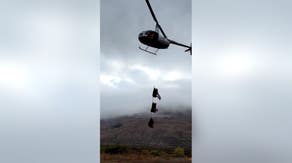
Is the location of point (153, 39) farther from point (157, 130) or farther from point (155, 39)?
point (157, 130)

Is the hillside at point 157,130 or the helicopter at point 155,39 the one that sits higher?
the helicopter at point 155,39

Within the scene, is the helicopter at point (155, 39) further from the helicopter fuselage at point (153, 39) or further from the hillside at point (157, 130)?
the hillside at point (157, 130)

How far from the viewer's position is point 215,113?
9.05 ft

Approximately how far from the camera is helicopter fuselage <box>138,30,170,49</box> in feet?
9.05

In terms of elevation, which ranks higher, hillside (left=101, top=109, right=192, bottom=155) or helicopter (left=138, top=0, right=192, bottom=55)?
helicopter (left=138, top=0, right=192, bottom=55)

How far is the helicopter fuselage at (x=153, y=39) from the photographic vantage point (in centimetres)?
276

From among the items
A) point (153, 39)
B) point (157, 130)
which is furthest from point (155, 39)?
point (157, 130)

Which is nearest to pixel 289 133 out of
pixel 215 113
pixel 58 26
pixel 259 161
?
pixel 259 161

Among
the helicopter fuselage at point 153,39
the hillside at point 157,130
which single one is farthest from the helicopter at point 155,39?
the hillside at point 157,130

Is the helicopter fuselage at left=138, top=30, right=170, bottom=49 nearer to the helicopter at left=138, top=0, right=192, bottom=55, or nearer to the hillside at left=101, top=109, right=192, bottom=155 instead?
the helicopter at left=138, top=0, right=192, bottom=55

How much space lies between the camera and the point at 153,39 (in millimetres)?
2773

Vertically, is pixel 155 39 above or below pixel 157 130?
above

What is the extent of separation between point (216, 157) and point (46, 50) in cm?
155

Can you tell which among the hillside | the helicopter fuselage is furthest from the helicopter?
the hillside
